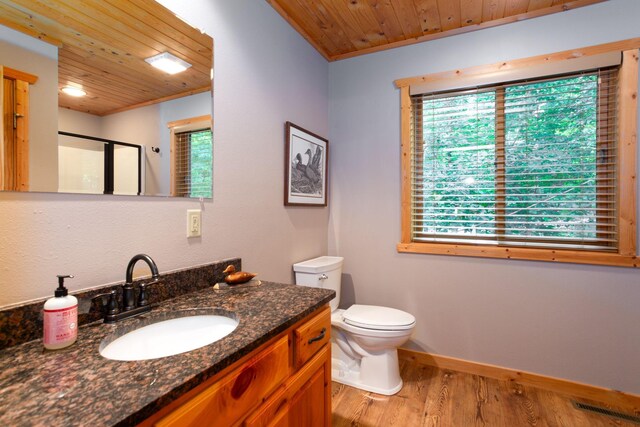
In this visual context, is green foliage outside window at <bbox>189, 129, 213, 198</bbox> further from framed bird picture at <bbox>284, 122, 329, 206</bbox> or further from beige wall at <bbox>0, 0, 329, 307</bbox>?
framed bird picture at <bbox>284, 122, 329, 206</bbox>

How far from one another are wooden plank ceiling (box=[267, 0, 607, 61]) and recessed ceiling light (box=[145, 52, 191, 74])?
2.92ft

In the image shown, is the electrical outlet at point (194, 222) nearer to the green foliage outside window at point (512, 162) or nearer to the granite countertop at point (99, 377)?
the granite countertop at point (99, 377)

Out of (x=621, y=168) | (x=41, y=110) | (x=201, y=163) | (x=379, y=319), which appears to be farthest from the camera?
(x=379, y=319)

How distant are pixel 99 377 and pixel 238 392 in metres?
0.32

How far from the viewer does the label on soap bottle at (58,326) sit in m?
0.77

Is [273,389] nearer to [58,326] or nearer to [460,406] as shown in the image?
[58,326]

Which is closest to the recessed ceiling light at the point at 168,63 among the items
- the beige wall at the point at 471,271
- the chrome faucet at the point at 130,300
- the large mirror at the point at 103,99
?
the large mirror at the point at 103,99

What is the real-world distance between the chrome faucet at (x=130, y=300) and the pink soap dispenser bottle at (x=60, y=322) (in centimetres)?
16

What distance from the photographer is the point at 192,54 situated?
4.47 ft

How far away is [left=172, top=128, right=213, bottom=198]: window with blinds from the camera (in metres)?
1.30

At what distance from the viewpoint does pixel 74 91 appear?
960 mm

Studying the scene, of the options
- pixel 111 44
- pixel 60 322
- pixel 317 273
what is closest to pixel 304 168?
pixel 317 273

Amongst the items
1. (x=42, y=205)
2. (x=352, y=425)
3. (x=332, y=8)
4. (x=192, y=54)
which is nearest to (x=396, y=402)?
(x=352, y=425)

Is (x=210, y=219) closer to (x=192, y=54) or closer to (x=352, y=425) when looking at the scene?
(x=192, y=54)
